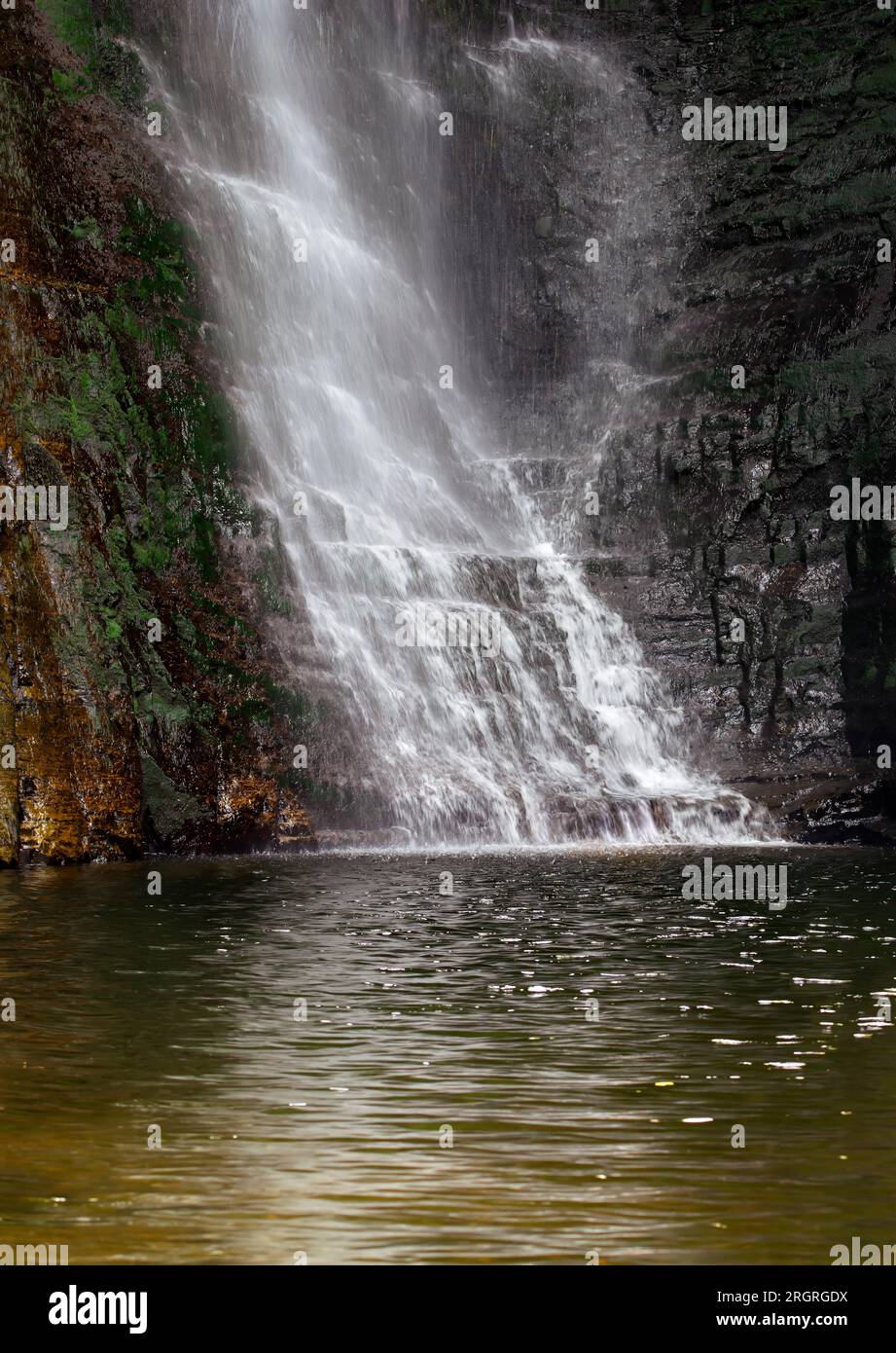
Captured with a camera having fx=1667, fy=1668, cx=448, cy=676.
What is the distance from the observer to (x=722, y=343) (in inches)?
1528

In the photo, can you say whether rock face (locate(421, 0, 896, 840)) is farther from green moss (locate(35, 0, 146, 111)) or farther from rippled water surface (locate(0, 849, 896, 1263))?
rippled water surface (locate(0, 849, 896, 1263))

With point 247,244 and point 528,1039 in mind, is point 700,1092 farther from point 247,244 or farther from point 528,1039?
point 247,244

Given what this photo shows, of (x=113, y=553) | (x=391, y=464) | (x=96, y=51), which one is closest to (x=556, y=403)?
(x=391, y=464)

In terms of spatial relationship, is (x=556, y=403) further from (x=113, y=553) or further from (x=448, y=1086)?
(x=448, y=1086)

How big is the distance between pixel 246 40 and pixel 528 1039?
33079 mm

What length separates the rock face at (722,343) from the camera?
35219mm

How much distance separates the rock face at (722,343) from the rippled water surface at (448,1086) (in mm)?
18827

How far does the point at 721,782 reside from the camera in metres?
34.0

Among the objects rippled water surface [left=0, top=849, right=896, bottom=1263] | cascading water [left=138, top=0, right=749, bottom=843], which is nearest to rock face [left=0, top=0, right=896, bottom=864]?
cascading water [left=138, top=0, right=749, bottom=843]

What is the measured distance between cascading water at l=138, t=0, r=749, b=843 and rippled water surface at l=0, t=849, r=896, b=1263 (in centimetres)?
1323

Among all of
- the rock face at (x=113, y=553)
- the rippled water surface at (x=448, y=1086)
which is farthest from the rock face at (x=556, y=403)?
the rippled water surface at (x=448, y=1086)

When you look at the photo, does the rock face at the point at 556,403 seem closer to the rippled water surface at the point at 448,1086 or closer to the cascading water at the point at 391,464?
the cascading water at the point at 391,464

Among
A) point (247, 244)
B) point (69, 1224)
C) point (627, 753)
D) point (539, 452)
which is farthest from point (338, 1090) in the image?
point (539, 452)

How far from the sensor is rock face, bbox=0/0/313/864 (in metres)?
27.0
